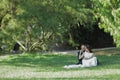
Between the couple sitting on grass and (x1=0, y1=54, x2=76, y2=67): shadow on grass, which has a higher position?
the couple sitting on grass

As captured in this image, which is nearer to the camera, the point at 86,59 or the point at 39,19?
the point at 86,59

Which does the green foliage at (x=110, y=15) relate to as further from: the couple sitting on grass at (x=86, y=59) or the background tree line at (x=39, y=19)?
the background tree line at (x=39, y=19)

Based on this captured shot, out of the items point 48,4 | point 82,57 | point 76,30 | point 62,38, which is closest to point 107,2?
point 82,57

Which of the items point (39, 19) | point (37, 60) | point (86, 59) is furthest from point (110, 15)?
point (39, 19)

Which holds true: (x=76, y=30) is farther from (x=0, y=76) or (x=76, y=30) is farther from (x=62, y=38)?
(x=0, y=76)

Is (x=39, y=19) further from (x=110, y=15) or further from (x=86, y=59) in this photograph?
(x=110, y=15)

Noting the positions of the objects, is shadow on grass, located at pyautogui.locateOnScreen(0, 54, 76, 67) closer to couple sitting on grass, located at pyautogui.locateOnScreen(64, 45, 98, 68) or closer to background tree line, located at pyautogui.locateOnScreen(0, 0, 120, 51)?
couple sitting on grass, located at pyautogui.locateOnScreen(64, 45, 98, 68)

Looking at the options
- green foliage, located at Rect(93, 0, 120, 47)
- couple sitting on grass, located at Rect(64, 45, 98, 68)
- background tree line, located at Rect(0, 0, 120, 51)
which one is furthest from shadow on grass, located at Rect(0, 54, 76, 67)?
green foliage, located at Rect(93, 0, 120, 47)

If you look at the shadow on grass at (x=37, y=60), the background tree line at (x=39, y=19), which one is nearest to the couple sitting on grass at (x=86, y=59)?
the shadow on grass at (x=37, y=60)

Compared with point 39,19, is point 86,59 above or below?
below

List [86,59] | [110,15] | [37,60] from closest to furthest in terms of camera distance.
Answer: [110,15] → [86,59] → [37,60]

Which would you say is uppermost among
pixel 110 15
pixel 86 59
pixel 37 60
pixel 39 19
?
pixel 39 19

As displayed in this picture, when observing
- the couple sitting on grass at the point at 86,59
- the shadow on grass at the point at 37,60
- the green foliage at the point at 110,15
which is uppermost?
the green foliage at the point at 110,15

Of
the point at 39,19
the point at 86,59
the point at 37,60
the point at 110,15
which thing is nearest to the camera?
the point at 110,15
